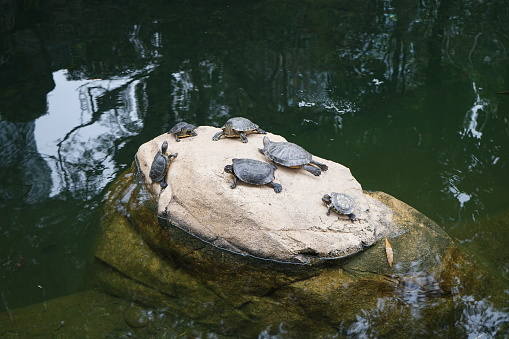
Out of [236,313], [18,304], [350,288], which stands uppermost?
[350,288]

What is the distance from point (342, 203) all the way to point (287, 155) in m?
0.77

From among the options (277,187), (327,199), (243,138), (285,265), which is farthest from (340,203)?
(243,138)

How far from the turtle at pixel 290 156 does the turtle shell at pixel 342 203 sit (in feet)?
1.73

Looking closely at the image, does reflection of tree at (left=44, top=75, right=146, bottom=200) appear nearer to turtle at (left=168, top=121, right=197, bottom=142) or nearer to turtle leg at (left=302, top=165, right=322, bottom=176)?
turtle at (left=168, top=121, right=197, bottom=142)

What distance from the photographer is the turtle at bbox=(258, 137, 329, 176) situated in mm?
4473

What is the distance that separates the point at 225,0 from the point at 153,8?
172 cm

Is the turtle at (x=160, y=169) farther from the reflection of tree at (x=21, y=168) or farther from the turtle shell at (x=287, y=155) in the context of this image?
the reflection of tree at (x=21, y=168)

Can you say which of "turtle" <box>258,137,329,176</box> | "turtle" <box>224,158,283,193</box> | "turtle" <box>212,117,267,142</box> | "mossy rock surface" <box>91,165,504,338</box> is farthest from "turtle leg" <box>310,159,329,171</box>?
"turtle" <box>212,117,267,142</box>

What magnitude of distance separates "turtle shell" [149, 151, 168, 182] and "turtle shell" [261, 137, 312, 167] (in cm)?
99

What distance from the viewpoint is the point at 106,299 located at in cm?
426

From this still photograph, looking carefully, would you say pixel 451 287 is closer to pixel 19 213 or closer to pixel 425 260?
pixel 425 260

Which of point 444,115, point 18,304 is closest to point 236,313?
point 18,304

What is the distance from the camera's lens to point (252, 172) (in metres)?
4.23

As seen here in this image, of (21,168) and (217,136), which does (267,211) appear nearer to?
(217,136)
